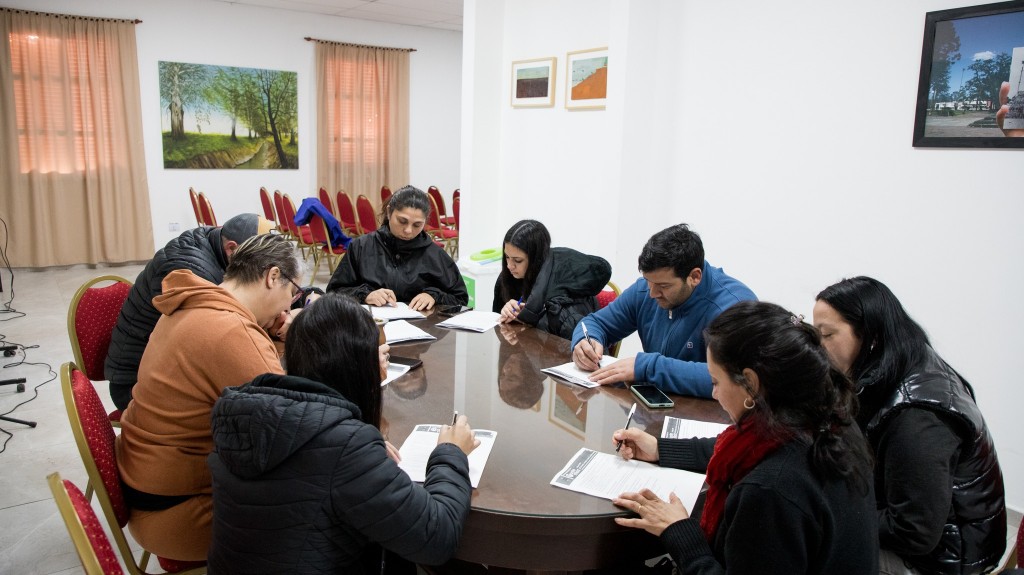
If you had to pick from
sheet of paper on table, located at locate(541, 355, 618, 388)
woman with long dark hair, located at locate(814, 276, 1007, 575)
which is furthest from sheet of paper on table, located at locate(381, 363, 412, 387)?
woman with long dark hair, located at locate(814, 276, 1007, 575)

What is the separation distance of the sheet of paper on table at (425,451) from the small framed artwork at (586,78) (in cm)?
308

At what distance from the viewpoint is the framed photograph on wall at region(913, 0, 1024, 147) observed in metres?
2.72

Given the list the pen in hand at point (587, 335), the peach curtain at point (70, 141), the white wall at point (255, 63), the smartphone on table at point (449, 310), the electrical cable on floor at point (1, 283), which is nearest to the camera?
the pen in hand at point (587, 335)

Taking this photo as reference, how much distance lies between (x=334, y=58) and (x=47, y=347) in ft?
17.0

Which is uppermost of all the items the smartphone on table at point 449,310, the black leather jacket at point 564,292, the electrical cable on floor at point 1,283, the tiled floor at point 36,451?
the black leather jacket at point 564,292

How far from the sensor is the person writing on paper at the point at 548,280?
2.90 metres

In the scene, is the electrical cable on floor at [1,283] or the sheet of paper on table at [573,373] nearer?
the sheet of paper on table at [573,373]

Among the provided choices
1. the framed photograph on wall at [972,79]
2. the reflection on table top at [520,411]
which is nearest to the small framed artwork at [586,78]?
the framed photograph on wall at [972,79]

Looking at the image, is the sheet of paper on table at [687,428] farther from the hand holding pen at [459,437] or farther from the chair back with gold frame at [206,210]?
the chair back with gold frame at [206,210]

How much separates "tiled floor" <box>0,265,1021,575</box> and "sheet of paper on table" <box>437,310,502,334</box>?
1599mm

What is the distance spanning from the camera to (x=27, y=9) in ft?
22.9

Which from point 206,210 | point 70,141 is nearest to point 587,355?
point 206,210

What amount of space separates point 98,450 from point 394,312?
155 centimetres

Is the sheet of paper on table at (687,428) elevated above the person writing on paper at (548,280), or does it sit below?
below
